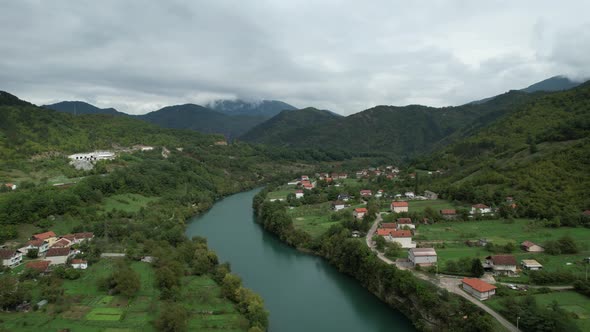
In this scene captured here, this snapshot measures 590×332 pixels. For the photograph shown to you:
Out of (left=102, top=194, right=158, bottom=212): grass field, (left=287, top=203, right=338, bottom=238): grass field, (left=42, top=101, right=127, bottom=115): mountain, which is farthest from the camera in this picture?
(left=42, top=101, right=127, bottom=115): mountain

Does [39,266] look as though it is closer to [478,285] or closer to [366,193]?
[478,285]

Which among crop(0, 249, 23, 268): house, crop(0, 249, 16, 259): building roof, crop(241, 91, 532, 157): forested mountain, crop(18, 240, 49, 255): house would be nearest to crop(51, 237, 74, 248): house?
crop(18, 240, 49, 255): house

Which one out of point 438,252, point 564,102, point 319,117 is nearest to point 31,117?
point 438,252

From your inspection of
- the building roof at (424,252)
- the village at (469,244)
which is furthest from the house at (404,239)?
the building roof at (424,252)

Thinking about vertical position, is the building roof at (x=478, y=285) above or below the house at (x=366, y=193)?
below

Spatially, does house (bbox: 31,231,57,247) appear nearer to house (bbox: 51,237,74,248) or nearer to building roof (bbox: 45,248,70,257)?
house (bbox: 51,237,74,248)

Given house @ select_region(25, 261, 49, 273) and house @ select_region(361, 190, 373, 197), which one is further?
house @ select_region(361, 190, 373, 197)

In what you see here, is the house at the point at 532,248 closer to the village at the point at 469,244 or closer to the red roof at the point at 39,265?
the village at the point at 469,244
